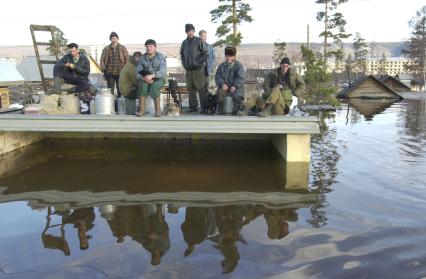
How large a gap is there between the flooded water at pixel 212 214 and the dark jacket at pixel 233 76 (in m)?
1.41

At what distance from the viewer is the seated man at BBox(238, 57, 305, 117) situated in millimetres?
7645

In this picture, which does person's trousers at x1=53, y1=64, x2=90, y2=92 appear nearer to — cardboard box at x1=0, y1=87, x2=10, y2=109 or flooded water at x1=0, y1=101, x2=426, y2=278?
flooded water at x1=0, y1=101, x2=426, y2=278

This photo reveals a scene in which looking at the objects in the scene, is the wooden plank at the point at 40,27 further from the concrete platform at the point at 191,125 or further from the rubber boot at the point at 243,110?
the rubber boot at the point at 243,110

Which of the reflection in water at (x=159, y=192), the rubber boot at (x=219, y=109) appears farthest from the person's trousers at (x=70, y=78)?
the rubber boot at (x=219, y=109)

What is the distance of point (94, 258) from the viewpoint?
387 centimetres

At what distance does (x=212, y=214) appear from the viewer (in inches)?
200

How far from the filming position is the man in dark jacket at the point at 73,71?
8.79 metres

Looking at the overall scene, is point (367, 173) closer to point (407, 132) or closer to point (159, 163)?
point (159, 163)

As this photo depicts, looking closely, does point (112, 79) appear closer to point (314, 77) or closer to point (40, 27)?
point (40, 27)

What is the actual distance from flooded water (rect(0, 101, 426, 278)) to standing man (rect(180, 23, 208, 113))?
4.68 feet

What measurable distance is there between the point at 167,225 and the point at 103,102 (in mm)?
4087

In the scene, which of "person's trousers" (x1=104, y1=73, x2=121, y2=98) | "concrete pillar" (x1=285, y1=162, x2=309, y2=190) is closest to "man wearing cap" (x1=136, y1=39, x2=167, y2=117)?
"person's trousers" (x1=104, y1=73, x2=121, y2=98)

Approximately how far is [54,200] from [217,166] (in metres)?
2.95

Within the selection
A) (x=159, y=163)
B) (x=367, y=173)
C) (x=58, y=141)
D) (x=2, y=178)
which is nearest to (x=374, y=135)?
(x=367, y=173)
